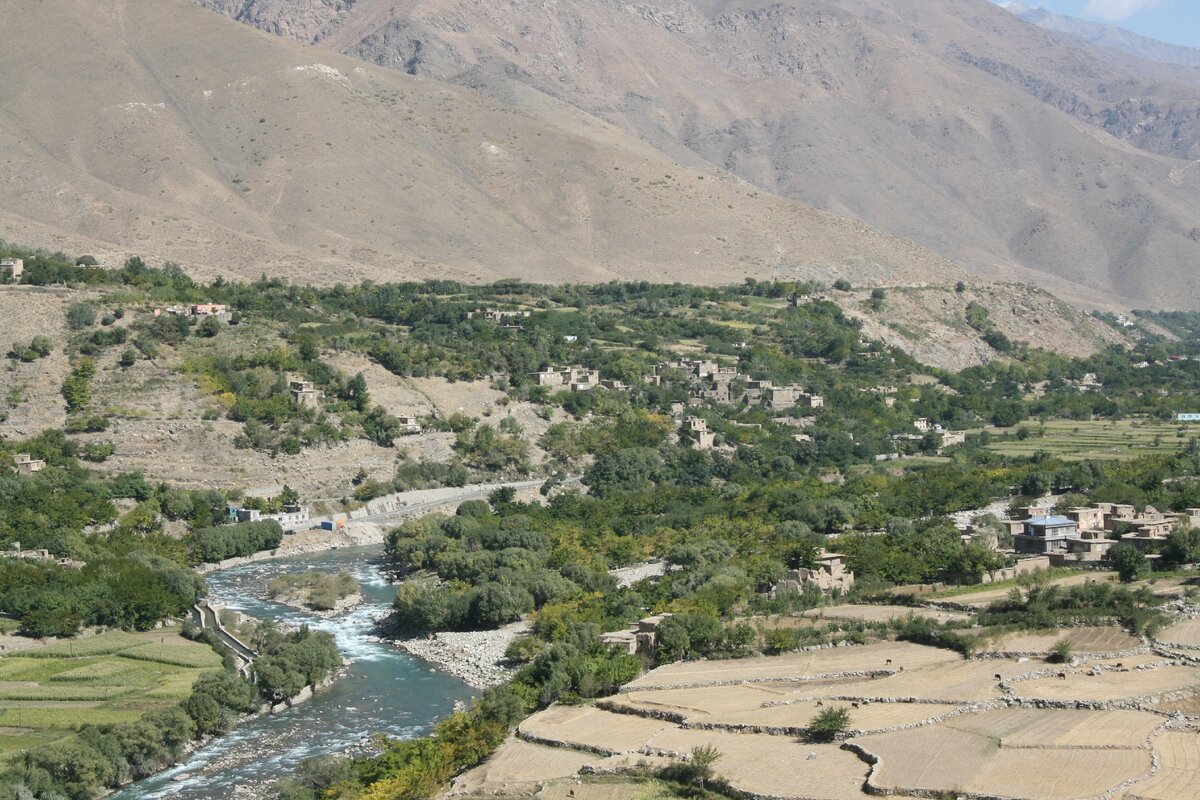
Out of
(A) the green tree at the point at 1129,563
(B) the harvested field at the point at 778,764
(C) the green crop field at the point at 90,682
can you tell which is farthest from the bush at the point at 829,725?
(C) the green crop field at the point at 90,682

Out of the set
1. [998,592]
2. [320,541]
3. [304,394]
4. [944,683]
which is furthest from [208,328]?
[944,683]

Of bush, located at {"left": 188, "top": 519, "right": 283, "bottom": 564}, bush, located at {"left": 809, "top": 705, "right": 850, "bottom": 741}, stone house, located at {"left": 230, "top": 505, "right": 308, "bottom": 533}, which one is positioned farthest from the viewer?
stone house, located at {"left": 230, "top": 505, "right": 308, "bottom": 533}

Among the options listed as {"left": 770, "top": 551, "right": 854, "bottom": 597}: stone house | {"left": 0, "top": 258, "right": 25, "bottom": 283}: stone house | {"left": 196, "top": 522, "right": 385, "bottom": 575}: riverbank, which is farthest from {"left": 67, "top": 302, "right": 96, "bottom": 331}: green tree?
{"left": 770, "top": 551, "right": 854, "bottom": 597}: stone house

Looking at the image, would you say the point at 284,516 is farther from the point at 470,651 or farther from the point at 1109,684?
the point at 1109,684

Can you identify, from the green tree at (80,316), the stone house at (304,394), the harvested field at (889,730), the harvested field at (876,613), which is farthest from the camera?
the green tree at (80,316)

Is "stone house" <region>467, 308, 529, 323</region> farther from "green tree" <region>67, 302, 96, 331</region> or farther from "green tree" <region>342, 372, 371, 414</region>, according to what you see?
"green tree" <region>67, 302, 96, 331</region>

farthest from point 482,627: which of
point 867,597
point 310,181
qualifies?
point 310,181

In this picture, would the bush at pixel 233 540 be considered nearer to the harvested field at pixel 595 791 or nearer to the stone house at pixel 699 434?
the stone house at pixel 699 434
